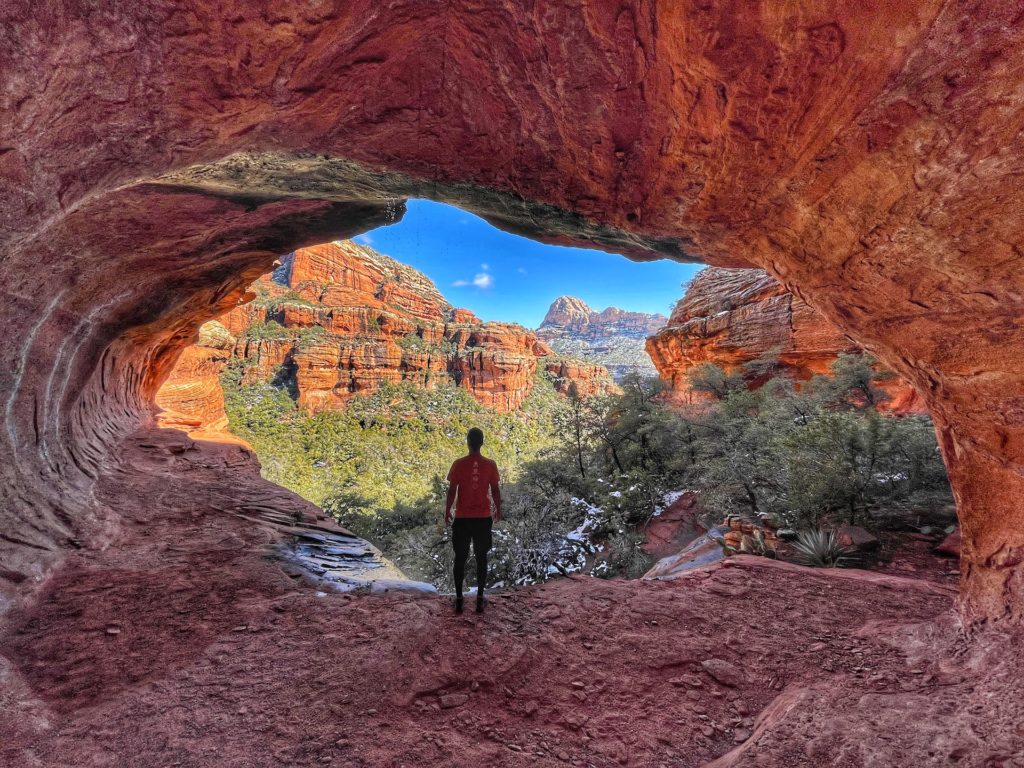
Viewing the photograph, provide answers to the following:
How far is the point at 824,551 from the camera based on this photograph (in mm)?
5266

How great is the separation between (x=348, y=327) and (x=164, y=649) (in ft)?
176

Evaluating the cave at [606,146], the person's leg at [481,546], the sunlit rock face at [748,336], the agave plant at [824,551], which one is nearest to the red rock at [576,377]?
the sunlit rock face at [748,336]

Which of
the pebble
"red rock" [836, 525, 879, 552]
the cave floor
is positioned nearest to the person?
the cave floor

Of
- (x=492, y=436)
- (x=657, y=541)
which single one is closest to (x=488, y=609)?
(x=657, y=541)

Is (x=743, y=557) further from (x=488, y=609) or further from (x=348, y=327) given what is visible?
(x=348, y=327)

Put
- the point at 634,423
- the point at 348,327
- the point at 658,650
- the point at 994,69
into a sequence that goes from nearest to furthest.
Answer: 1. the point at 994,69
2. the point at 658,650
3. the point at 634,423
4. the point at 348,327

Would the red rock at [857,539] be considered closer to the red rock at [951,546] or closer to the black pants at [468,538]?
the red rock at [951,546]

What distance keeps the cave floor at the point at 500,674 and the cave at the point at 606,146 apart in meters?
0.33

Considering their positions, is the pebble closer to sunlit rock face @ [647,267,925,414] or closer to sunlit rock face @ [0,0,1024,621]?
sunlit rock face @ [0,0,1024,621]

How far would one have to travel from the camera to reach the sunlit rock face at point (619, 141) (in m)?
2.15

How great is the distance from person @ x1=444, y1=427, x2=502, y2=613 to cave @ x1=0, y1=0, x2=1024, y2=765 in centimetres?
233

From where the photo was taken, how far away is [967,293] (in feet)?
8.95

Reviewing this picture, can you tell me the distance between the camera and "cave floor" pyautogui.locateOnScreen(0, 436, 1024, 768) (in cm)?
223

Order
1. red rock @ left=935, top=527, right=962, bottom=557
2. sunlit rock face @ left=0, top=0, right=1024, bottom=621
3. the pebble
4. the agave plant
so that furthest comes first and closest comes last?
the agave plant, red rock @ left=935, top=527, right=962, bottom=557, the pebble, sunlit rock face @ left=0, top=0, right=1024, bottom=621
